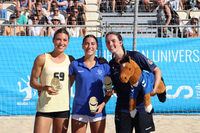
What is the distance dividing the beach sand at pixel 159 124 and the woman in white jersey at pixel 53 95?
7.85 feet

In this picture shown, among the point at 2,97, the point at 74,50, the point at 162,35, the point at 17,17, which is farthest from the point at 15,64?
the point at 162,35

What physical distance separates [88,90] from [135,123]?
700mm

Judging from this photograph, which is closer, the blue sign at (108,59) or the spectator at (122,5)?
the blue sign at (108,59)

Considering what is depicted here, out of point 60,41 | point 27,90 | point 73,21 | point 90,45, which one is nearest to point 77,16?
point 73,21

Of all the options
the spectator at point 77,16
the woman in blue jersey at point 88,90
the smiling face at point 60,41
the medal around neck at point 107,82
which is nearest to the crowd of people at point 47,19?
the spectator at point 77,16

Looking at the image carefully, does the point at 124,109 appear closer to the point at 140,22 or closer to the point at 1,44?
the point at 1,44

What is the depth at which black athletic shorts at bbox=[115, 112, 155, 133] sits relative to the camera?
294 cm

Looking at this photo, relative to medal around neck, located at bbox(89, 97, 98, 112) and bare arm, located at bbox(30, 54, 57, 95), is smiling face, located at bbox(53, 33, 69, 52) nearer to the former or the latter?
bare arm, located at bbox(30, 54, 57, 95)

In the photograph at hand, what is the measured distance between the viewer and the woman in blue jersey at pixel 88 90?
2.94m

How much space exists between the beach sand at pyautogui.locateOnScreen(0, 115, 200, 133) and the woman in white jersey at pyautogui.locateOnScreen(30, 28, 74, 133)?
7.85 feet

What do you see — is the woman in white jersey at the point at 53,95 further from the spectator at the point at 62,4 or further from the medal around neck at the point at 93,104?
the spectator at the point at 62,4

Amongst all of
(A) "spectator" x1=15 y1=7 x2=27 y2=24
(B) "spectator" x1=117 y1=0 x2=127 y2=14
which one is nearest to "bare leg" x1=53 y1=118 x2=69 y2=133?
(A) "spectator" x1=15 y1=7 x2=27 y2=24

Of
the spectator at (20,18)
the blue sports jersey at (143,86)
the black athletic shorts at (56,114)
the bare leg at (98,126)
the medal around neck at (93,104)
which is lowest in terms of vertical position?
the bare leg at (98,126)

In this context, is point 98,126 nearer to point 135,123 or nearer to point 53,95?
point 135,123
